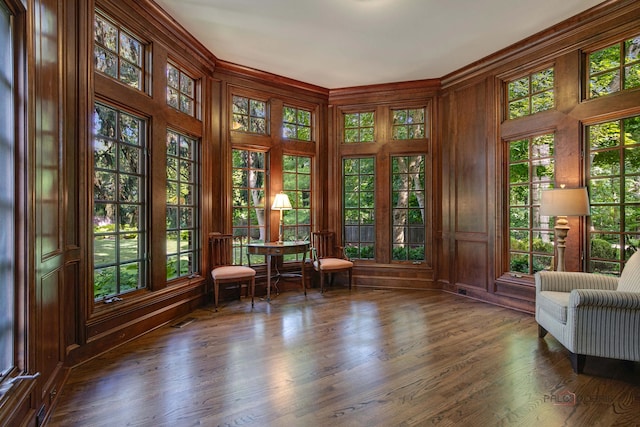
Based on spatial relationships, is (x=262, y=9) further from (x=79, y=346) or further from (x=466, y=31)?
(x=79, y=346)

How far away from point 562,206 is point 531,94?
1.63 m

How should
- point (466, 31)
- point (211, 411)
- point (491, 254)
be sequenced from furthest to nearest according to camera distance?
point (491, 254) → point (466, 31) → point (211, 411)

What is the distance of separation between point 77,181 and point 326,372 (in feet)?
7.76

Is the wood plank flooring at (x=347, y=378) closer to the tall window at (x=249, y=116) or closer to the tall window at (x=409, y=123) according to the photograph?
the tall window at (x=249, y=116)

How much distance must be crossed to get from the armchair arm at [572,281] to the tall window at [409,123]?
2.87 meters

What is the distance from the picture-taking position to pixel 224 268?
4250mm

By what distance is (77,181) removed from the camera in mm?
2543

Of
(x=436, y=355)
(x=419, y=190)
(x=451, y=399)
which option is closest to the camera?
(x=451, y=399)

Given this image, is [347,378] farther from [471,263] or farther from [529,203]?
[529,203]

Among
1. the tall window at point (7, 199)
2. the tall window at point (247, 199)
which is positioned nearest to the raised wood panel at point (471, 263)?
the tall window at point (247, 199)

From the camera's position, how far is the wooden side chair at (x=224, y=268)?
402 cm

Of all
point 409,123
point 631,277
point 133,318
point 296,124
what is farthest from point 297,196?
point 631,277

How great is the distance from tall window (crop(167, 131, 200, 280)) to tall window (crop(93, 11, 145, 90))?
704mm

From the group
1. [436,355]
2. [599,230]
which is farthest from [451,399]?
[599,230]
